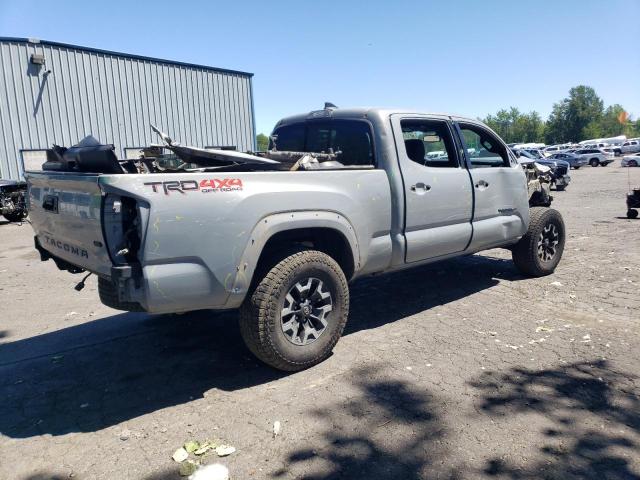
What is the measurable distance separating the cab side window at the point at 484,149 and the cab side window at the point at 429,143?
38cm

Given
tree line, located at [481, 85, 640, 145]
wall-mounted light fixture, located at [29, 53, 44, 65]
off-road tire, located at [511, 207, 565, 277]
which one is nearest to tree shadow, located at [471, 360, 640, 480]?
off-road tire, located at [511, 207, 565, 277]

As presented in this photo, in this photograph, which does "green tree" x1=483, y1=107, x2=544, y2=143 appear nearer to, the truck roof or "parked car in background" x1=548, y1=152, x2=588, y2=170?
"parked car in background" x1=548, y1=152, x2=588, y2=170

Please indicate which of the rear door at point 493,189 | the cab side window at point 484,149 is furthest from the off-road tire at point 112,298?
→ the cab side window at point 484,149

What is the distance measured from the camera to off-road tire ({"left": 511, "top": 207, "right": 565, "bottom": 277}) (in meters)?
6.05

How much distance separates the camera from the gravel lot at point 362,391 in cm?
265

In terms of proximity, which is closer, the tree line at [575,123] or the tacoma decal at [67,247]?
the tacoma decal at [67,247]

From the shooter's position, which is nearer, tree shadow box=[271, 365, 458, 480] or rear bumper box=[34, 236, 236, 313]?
tree shadow box=[271, 365, 458, 480]

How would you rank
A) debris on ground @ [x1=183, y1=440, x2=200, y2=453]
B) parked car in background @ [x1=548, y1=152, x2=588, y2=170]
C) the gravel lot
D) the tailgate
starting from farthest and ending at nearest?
1. parked car in background @ [x1=548, y1=152, x2=588, y2=170]
2. the tailgate
3. debris on ground @ [x1=183, y1=440, x2=200, y2=453]
4. the gravel lot

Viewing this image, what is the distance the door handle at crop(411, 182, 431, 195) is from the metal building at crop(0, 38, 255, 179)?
51.1ft

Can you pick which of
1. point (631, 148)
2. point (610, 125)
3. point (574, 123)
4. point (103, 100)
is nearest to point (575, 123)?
point (574, 123)

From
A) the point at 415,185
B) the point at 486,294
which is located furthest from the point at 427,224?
the point at 486,294

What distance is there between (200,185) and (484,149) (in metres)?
3.89

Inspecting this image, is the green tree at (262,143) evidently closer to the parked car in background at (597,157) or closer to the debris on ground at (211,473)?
the debris on ground at (211,473)

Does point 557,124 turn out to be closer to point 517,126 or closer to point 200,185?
point 517,126
